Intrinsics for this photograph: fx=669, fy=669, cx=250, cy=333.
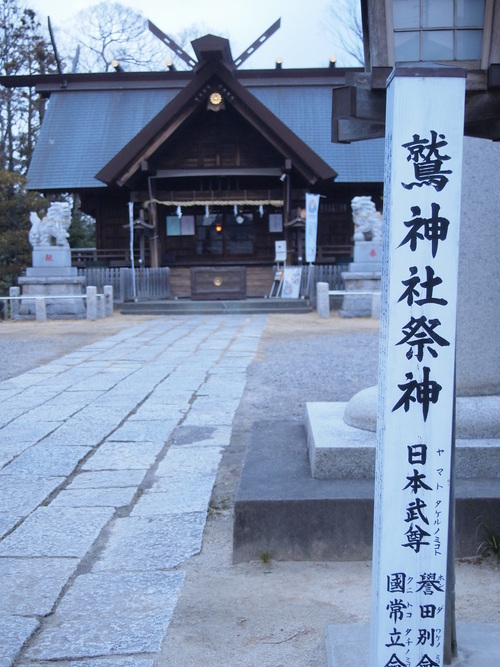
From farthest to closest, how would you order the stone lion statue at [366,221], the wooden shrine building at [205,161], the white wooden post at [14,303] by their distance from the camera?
the wooden shrine building at [205,161] < the white wooden post at [14,303] < the stone lion statue at [366,221]

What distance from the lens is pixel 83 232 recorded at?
28641 mm

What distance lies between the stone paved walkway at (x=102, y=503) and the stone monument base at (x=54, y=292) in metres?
8.60

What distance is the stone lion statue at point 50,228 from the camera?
16750 mm

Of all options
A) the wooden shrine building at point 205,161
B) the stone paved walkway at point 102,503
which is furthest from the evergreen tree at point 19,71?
the stone paved walkway at point 102,503

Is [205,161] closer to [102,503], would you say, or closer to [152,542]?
[102,503]

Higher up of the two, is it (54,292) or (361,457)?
(54,292)

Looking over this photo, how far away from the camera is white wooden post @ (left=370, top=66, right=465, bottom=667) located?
193 cm

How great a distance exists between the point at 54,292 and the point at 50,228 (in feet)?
5.26

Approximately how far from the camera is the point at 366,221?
643 inches

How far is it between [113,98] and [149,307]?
1013cm

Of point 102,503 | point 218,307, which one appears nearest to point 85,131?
point 218,307

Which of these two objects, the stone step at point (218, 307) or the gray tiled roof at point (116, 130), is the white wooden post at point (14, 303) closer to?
the stone step at point (218, 307)

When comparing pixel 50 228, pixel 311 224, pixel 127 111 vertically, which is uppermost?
pixel 127 111

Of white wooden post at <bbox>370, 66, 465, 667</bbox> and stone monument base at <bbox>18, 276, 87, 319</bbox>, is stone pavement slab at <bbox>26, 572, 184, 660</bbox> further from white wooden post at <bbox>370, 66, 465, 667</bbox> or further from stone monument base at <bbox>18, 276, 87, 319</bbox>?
stone monument base at <bbox>18, 276, 87, 319</bbox>
